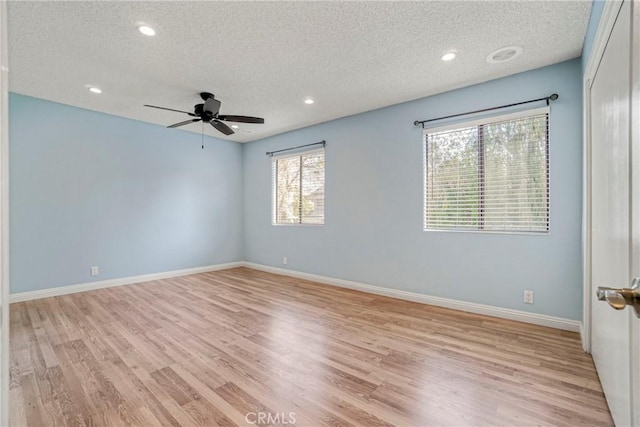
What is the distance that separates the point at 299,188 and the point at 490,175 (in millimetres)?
3063

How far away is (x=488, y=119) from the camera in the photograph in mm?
3186

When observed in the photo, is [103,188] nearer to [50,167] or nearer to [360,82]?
[50,167]

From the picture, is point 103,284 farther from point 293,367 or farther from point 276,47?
point 276,47

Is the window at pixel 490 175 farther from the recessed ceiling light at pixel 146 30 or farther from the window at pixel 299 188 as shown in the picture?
the recessed ceiling light at pixel 146 30

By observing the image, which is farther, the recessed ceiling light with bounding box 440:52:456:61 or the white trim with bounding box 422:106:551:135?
the white trim with bounding box 422:106:551:135

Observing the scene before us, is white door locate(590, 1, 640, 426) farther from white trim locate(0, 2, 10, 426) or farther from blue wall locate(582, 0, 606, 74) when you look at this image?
white trim locate(0, 2, 10, 426)

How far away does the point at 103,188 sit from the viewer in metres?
4.41

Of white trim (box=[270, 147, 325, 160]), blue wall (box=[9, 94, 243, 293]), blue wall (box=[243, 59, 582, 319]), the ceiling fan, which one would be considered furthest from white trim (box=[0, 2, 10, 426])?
white trim (box=[270, 147, 325, 160])

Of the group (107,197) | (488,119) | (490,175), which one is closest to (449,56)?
(488,119)

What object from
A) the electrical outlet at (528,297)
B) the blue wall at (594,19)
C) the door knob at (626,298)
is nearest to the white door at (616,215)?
the door knob at (626,298)

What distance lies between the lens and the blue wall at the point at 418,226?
275 centimetres

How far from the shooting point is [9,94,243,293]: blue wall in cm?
378

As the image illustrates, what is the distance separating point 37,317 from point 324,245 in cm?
359

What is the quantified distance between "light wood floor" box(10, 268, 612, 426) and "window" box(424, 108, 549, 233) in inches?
42.2
